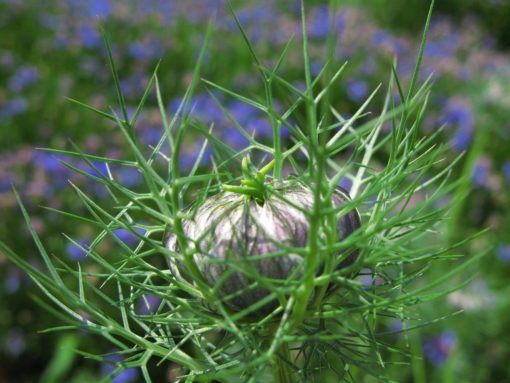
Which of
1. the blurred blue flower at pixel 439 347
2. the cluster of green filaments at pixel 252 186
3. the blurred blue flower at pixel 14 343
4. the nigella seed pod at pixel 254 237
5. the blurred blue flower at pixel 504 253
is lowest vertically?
the blurred blue flower at pixel 14 343

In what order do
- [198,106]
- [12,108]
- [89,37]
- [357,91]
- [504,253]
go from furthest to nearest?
[89,37], [357,91], [12,108], [198,106], [504,253]

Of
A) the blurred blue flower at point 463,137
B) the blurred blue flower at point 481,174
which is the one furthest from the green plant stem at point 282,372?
the blurred blue flower at point 463,137

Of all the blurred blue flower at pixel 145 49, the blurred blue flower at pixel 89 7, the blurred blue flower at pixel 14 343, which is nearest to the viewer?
the blurred blue flower at pixel 14 343

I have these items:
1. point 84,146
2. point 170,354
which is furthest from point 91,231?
point 170,354

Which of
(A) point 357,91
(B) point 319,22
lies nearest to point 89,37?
(A) point 357,91

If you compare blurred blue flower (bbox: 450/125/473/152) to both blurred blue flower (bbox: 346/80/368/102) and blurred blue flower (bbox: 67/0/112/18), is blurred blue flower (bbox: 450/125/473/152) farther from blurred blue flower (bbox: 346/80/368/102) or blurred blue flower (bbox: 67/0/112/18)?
blurred blue flower (bbox: 67/0/112/18)

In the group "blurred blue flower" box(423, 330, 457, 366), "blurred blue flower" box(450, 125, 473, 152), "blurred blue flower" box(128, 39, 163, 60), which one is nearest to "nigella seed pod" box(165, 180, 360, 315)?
"blurred blue flower" box(423, 330, 457, 366)

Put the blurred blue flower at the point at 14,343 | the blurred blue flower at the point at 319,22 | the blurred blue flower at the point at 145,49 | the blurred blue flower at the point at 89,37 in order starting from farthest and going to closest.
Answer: the blurred blue flower at the point at 319,22 < the blurred blue flower at the point at 89,37 < the blurred blue flower at the point at 145,49 < the blurred blue flower at the point at 14,343

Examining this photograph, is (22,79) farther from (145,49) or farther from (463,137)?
(463,137)

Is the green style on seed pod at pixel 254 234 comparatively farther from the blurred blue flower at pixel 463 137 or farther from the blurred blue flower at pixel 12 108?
the blurred blue flower at pixel 12 108
